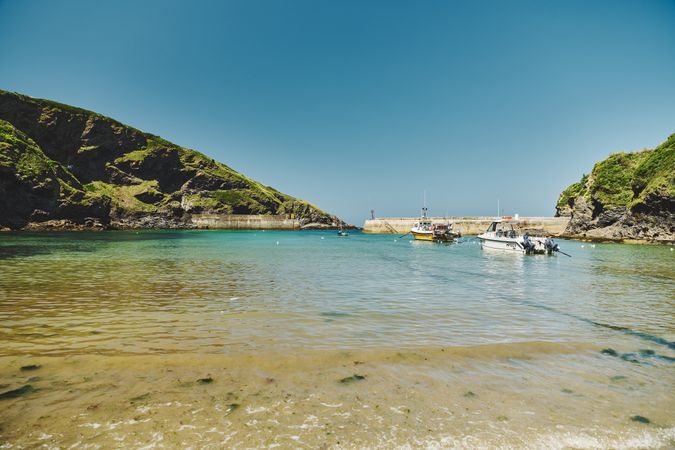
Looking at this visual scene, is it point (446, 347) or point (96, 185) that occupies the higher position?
point (96, 185)

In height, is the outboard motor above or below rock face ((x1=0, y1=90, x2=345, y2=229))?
below

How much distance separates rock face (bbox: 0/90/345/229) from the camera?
89000 millimetres

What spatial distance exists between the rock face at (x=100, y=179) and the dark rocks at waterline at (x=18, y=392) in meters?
103

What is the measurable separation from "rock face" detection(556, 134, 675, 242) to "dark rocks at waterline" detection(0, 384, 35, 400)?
7309 centimetres

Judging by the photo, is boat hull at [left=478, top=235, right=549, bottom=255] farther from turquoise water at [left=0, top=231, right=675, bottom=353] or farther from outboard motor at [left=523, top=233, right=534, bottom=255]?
turquoise water at [left=0, top=231, right=675, bottom=353]

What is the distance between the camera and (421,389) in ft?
18.9

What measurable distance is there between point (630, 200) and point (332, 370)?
8167 cm

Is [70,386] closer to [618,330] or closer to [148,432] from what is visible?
[148,432]

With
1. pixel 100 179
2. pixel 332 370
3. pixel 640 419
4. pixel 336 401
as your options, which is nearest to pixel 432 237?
pixel 332 370

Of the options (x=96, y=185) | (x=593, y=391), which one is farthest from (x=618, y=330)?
(x=96, y=185)

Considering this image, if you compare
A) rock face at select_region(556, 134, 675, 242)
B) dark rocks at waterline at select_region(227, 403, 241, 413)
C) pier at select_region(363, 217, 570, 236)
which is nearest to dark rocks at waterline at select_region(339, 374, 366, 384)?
dark rocks at waterline at select_region(227, 403, 241, 413)

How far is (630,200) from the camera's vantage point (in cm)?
6719

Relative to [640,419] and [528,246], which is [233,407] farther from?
[528,246]

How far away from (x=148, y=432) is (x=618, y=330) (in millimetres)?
11553
